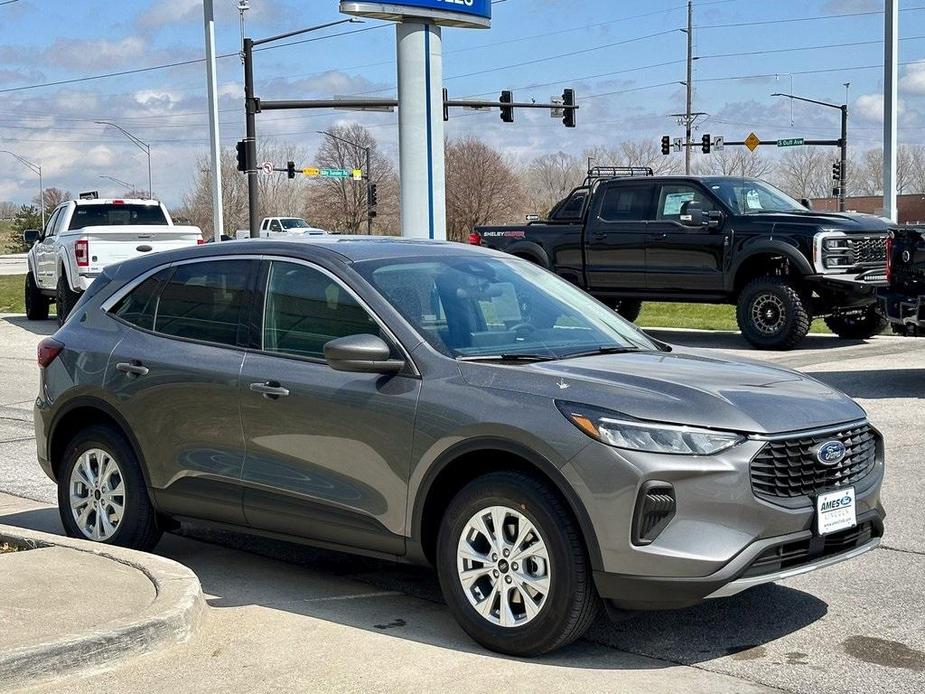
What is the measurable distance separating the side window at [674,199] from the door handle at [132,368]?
12411 millimetres

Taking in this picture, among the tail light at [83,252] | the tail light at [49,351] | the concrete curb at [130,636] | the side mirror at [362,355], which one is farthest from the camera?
the tail light at [83,252]

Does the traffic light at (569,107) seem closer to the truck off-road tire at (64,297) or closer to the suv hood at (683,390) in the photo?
the truck off-road tire at (64,297)

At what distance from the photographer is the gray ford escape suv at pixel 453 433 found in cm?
475

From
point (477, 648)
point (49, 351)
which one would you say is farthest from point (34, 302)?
point (477, 648)

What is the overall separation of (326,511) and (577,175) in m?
120

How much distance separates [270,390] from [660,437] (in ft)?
6.42

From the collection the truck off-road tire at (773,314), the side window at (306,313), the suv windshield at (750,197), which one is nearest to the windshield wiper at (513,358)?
the side window at (306,313)

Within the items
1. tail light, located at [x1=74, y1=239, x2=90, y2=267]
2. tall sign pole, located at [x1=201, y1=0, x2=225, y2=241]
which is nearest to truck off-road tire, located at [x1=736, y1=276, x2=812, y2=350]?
tail light, located at [x1=74, y1=239, x2=90, y2=267]

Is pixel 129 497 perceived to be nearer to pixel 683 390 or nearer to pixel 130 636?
pixel 130 636

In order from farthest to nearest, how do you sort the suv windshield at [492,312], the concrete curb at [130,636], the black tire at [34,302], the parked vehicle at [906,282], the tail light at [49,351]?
the black tire at [34,302], the parked vehicle at [906,282], the tail light at [49,351], the suv windshield at [492,312], the concrete curb at [130,636]

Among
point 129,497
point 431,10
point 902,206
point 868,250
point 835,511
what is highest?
point 431,10

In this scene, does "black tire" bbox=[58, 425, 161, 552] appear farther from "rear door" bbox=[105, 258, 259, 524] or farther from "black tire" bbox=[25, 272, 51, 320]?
"black tire" bbox=[25, 272, 51, 320]

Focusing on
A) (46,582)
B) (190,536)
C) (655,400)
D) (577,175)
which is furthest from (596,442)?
(577,175)

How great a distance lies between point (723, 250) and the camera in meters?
17.4
